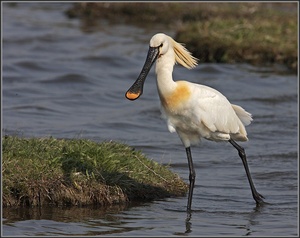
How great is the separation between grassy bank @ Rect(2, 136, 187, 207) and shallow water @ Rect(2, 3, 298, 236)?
0.16m

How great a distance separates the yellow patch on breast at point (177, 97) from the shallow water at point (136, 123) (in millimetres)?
1069

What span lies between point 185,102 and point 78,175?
132 cm

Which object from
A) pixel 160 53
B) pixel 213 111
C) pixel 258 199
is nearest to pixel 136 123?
pixel 258 199

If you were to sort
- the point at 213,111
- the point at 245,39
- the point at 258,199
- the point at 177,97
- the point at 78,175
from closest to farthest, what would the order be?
the point at 177,97 < the point at 78,175 < the point at 213,111 < the point at 258,199 < the point at 245,39

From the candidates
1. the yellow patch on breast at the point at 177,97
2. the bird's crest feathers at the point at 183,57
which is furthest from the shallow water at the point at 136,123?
the bird's crest feathers at the point at 183,57

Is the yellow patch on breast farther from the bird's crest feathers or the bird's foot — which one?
the bird's foot

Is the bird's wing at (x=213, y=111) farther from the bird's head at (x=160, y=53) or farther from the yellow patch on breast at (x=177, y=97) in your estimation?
the bird's head at (x=160, y=53)

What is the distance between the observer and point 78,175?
27.6ft

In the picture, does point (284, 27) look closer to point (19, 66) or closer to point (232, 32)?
point (232, 32)

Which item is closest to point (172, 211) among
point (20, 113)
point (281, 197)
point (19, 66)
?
point (281, 197)

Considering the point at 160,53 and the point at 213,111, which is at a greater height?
the point at 160,53

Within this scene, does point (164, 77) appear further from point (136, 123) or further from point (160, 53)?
point (136, 123)

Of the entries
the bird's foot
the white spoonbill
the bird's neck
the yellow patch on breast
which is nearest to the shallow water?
the bird's foot

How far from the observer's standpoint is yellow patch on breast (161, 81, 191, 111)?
27.2ft
